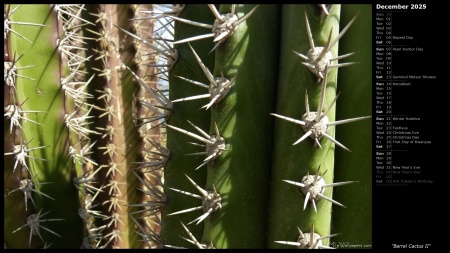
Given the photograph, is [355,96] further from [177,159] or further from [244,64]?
[177,159]

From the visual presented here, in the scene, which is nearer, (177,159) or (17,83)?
(177,159)

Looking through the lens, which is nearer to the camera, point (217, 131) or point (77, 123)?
point (217, 131)

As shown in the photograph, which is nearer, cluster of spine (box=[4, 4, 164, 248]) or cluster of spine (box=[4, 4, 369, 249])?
cluster of spine (box=[4, 4, 369, 249])

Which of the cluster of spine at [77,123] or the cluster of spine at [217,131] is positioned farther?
the cluster of spine at [77,123]

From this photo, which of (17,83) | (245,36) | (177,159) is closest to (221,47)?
(245,36)

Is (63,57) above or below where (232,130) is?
above
